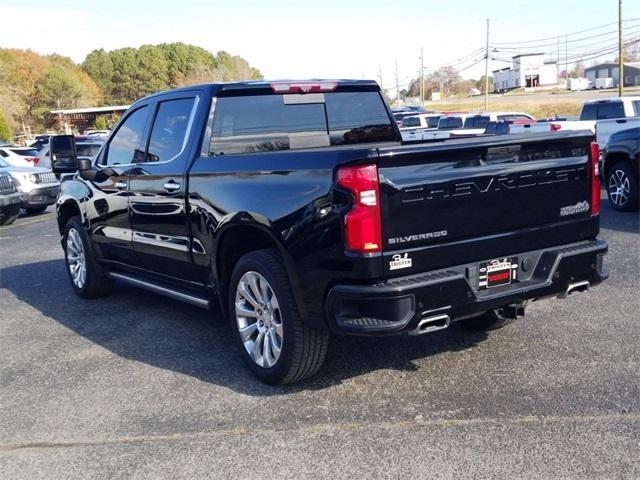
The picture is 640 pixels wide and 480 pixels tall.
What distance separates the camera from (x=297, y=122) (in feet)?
18.4

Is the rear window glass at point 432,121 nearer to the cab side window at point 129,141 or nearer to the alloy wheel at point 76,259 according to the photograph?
the alloy wheel at point 76,259

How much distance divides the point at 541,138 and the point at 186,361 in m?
2.93

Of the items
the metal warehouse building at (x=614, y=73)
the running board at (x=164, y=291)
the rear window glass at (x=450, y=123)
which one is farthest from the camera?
the metal warehouse building at (x=614, y=73)

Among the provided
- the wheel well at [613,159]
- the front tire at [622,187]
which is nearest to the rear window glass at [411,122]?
the wheel well at [613,159]

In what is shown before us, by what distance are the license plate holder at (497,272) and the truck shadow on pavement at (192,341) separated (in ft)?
3.06

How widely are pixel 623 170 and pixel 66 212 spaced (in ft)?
25.6

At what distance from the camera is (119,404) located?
4559 mm

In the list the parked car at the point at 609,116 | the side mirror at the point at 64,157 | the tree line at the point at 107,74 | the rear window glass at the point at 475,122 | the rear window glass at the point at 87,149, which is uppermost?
the tree line at the point at 107,74

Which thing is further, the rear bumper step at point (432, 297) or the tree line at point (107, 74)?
the tree line at point (107, 74)

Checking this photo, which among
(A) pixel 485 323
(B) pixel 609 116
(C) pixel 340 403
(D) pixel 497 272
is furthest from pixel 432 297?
(B) pixel 609 116

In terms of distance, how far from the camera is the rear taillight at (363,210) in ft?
12.6

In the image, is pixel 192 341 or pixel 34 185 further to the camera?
pixel 34 185

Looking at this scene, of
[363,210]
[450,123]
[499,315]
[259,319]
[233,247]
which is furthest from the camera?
[450,123]

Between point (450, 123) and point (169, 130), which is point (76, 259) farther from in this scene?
point (450, 123)
